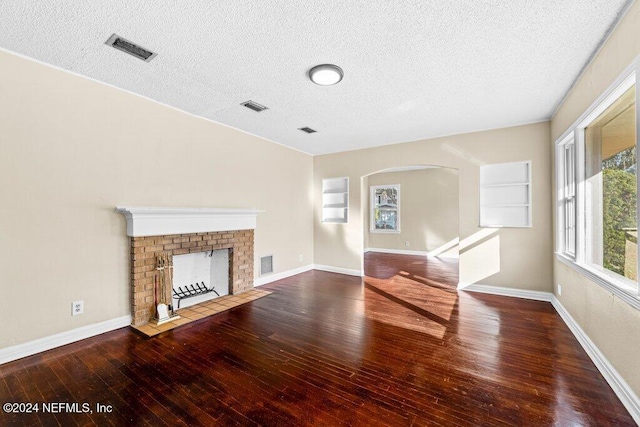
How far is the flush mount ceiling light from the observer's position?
254 centimetres

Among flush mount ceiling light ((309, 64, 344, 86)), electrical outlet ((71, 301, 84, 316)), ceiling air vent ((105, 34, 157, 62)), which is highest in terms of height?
ceiling air vent ((105, 34, 157, 62))

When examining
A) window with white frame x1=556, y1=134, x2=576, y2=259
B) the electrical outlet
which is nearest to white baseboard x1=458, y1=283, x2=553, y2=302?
window with white frame x1=556, y1=134, x2=576, y2=259

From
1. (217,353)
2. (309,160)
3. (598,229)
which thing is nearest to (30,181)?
(217,353)

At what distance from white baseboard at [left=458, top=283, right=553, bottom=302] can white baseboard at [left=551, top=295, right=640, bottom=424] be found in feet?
3.27

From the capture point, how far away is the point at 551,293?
3.94m

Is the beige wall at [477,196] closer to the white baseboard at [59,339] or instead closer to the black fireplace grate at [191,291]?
the black fireplace grate at [191,291]

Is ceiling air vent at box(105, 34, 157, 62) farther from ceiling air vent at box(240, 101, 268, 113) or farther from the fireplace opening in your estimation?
the fireplace opening

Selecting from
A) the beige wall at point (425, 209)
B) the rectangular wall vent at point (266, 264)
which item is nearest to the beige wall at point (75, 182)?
the rectangular wall vent at point (266, 264)

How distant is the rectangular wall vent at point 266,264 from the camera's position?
16.2ft

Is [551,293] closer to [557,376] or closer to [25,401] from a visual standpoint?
[557,376]

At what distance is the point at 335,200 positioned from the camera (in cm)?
614

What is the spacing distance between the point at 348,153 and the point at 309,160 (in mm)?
932

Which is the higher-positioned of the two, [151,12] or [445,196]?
[151,12]

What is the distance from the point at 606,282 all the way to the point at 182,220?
4.26m
